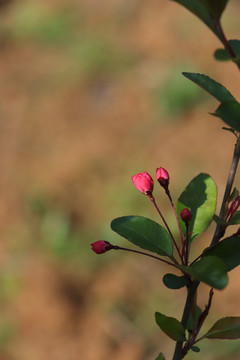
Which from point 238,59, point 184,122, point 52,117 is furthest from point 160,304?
point 238,59

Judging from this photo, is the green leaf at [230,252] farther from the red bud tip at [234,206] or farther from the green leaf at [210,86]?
the green leaf at [210,86]

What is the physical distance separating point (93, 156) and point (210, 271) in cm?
300

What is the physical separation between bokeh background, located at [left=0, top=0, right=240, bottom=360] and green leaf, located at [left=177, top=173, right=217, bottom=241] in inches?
72.8

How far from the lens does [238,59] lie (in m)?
0.64

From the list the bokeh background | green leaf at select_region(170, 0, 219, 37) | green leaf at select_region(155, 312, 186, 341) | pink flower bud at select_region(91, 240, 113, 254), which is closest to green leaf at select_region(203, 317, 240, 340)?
green leaf at select_region(155, 312, 186, 341)

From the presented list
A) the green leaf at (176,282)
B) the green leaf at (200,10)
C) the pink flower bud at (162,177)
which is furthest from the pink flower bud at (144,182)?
the green leaf at (200,10)

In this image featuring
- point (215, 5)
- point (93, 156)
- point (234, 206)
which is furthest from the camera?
point (93, 156)

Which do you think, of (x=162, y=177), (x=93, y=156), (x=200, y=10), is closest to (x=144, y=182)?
(x=162, y=177)

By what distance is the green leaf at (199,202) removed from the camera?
82 cm

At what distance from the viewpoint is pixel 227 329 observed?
0.76m

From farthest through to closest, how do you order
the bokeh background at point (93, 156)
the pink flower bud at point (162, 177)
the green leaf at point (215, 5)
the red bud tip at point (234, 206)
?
the bokeh background at point (93, 156), the pink flower bud at point (162, 177), the red bud tip at point (234, 206), the green leaf at point (215, 5)

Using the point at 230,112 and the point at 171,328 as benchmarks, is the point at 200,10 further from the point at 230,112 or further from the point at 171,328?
the point at 171,328

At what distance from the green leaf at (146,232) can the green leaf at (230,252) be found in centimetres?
7

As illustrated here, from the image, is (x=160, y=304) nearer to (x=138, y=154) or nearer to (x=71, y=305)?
(x=71, y=305)
